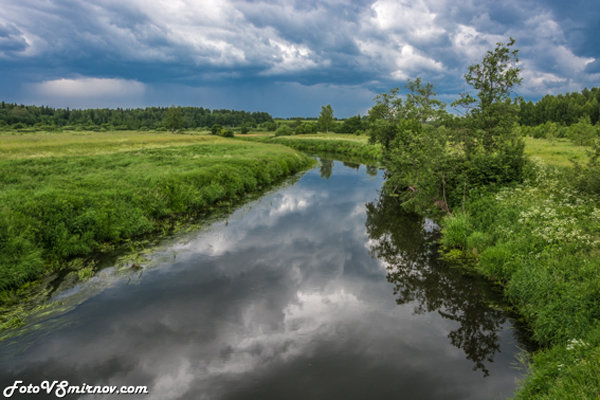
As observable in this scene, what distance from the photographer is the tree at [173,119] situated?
116 m

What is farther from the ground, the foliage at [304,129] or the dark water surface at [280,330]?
the foliage at [304,129]

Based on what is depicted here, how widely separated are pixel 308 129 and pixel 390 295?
117 meters

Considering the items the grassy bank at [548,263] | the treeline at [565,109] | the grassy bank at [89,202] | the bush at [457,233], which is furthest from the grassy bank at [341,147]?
the treeline at [565,109]

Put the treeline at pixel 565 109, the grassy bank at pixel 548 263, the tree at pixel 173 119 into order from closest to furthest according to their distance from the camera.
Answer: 1. the grassy bank at pixel 548 263
2. the treeline at pixel 565 109
3. the tree at pixel 173 119

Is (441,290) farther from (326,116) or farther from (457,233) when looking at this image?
(326,116)

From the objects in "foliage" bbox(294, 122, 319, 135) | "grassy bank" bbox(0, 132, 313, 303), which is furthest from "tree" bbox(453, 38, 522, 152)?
"foliage" bbox(294, 122, 319, 135)

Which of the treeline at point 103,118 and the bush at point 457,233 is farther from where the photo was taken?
the treeline at point 103,118

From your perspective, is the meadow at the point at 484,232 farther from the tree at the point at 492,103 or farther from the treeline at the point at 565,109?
the treeline at the point at 565,109

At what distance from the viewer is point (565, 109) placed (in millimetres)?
92812

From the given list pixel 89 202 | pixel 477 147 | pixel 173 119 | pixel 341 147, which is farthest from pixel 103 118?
pixel 477 147

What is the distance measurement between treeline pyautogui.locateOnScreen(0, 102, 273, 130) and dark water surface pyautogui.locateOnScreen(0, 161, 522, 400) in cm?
11695

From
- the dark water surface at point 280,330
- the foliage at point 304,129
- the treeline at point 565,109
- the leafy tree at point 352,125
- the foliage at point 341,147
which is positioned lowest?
the dark water surface at point 280,330

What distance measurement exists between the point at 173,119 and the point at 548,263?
124m

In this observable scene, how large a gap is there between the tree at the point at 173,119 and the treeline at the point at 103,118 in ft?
11.1
